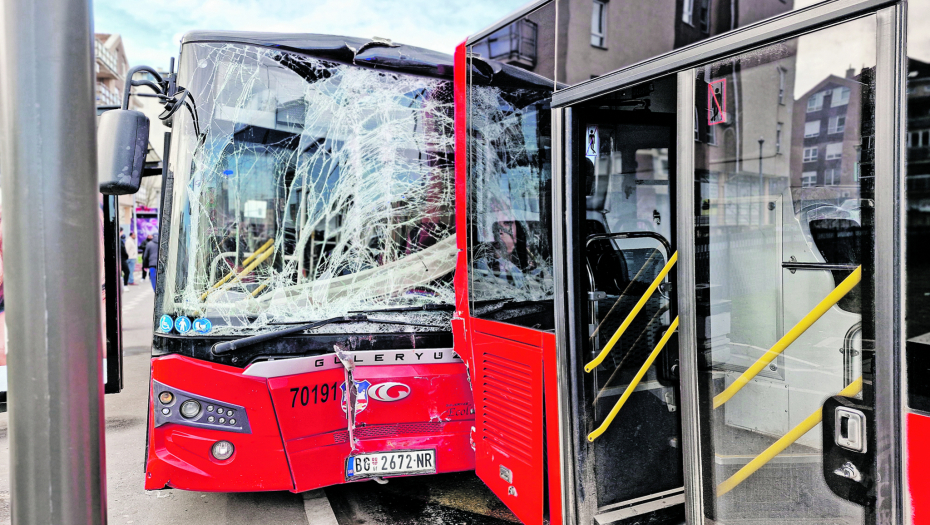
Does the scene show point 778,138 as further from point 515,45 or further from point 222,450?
point 222,450

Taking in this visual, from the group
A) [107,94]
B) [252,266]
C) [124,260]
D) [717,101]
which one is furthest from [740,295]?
[107,94]

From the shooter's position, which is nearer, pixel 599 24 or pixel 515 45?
pixel 599 24

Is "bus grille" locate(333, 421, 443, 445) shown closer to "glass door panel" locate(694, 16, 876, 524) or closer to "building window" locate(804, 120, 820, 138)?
"glass door panel" locate(694, 16, 876, 524)

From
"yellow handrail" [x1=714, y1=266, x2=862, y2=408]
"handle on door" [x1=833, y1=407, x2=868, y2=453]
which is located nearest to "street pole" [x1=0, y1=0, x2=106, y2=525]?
"yellow handrail" [x1=714, y1=266, x2=862, y2=408]

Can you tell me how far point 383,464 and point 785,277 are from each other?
8.07 feet

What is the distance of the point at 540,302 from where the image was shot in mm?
2930

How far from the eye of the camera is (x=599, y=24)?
8.38 feet

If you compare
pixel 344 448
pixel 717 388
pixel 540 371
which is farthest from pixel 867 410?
pixel 344 448

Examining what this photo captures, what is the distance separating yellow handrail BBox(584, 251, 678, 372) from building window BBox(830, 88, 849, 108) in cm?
132

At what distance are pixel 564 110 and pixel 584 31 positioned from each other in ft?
1.12

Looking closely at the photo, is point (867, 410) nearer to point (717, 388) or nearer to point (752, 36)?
point (717, 388)

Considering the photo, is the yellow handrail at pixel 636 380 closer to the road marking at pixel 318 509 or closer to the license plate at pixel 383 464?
the license plate at pixel 383 464

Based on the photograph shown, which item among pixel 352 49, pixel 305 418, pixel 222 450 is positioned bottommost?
pixel 222 450

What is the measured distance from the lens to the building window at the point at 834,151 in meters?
1.79
